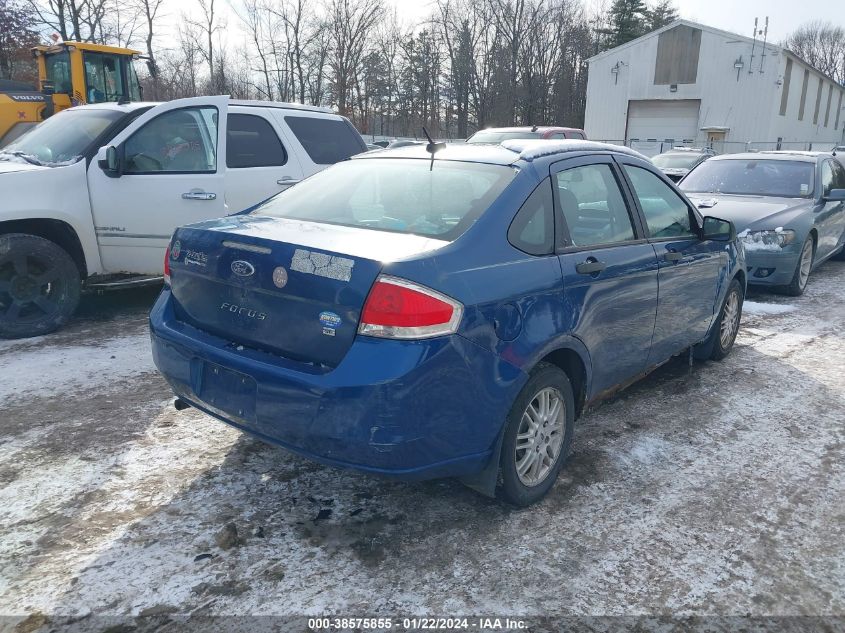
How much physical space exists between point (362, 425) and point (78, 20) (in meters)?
40.9

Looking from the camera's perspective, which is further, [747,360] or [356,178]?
[747,360]

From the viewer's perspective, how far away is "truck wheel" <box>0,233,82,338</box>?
540 centimetres

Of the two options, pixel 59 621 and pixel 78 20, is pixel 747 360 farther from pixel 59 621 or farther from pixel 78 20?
pixel 78 20

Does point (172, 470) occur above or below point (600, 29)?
below

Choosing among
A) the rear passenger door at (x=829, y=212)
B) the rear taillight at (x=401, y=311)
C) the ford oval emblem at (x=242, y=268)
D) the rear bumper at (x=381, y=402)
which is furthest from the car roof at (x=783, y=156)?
the ford oval emblem at (x=242, y=268)

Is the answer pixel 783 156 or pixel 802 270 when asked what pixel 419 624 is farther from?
pixel 783 156

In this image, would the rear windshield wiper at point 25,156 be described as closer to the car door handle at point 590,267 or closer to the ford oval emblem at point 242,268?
the ford oval emblem at point 242,268

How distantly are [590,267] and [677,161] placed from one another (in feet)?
50.2

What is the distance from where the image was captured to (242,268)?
2.87m

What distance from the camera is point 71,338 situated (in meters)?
5.57

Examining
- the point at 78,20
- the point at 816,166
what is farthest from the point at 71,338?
the point at 78,20

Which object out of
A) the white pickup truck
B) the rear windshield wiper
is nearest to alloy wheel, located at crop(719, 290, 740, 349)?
the white pickup truck

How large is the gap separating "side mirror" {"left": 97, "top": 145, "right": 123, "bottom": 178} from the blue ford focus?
2.65 m

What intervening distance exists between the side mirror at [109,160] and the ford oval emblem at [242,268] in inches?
135
